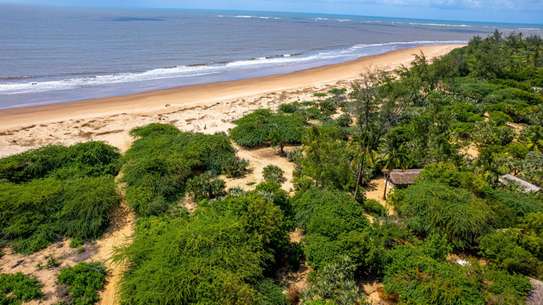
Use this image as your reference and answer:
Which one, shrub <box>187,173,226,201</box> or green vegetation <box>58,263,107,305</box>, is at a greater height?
shrub <box>187,173,226,201</box>

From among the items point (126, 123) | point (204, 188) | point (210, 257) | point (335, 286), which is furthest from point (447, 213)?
point (126, 123)

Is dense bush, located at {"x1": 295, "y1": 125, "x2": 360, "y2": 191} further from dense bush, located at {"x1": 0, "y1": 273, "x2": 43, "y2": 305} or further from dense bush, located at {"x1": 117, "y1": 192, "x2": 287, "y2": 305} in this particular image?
dense bush, located at {"x1": 0, "y1": 273, "x2": 43, "y2": 305}

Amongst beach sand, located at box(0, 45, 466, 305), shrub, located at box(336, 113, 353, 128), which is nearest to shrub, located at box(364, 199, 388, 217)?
beach sand, located at box(0, 45, 466, 305)

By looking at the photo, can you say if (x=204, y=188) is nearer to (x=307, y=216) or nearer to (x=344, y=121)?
(x=307, y=216)

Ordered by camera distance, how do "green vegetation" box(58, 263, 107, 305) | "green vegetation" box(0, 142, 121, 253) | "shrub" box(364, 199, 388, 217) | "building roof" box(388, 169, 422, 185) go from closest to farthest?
"green vegetation" box(58, 263, 107, 305), "green vegetation" box(0, 142, 121, 253), "shrub" box(364, 199, 388, 217), "building roof" box(388, 169, 422, 185)

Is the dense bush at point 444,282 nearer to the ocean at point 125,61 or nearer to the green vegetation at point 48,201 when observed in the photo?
the green vegetation at point 48,201

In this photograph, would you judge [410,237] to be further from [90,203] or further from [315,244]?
[90,203]
